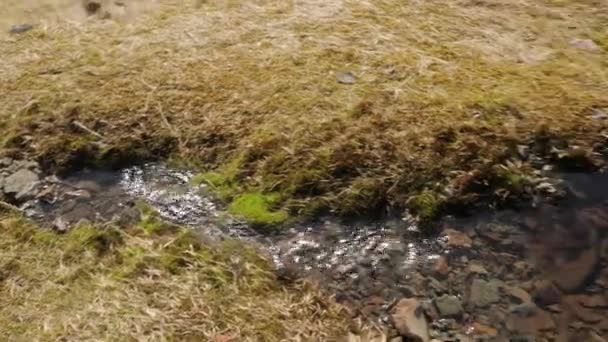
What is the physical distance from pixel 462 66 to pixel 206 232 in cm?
204

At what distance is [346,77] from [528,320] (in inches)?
78.3

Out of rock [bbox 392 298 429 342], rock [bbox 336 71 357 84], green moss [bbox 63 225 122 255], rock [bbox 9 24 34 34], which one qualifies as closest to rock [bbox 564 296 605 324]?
rock [bbox 392 298 429 342]

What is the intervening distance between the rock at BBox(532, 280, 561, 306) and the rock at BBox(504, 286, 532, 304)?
0.04 metres

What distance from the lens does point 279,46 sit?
4926 millimetres

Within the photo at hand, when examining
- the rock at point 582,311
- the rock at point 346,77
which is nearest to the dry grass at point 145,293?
the rock at point 582,311

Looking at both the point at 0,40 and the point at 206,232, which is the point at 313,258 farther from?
the point at 0,40

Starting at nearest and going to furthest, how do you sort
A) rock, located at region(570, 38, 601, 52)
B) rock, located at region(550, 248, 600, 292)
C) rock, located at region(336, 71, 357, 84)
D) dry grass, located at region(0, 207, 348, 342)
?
dry grass, located at region(0, 207, 348, 342) < rock, located at region(550, 248, 600, 292) < rock, located at region(336, 71, 357, 84) < rock, located at region(570, 38, 601, 52)

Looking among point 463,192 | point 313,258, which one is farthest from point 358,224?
point 463,192

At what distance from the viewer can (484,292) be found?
351 centimetres

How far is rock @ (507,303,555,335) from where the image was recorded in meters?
3.34

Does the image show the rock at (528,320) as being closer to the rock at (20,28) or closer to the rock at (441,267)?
the rock at (441,267)

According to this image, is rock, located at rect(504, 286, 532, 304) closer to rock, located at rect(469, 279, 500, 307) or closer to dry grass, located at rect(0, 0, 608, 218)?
rock, located at rect(469, 279, 500, 307)

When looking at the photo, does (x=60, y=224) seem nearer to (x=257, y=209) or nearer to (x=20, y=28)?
(x=257, y=209)

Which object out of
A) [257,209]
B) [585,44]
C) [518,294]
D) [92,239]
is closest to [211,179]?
[257,209]
